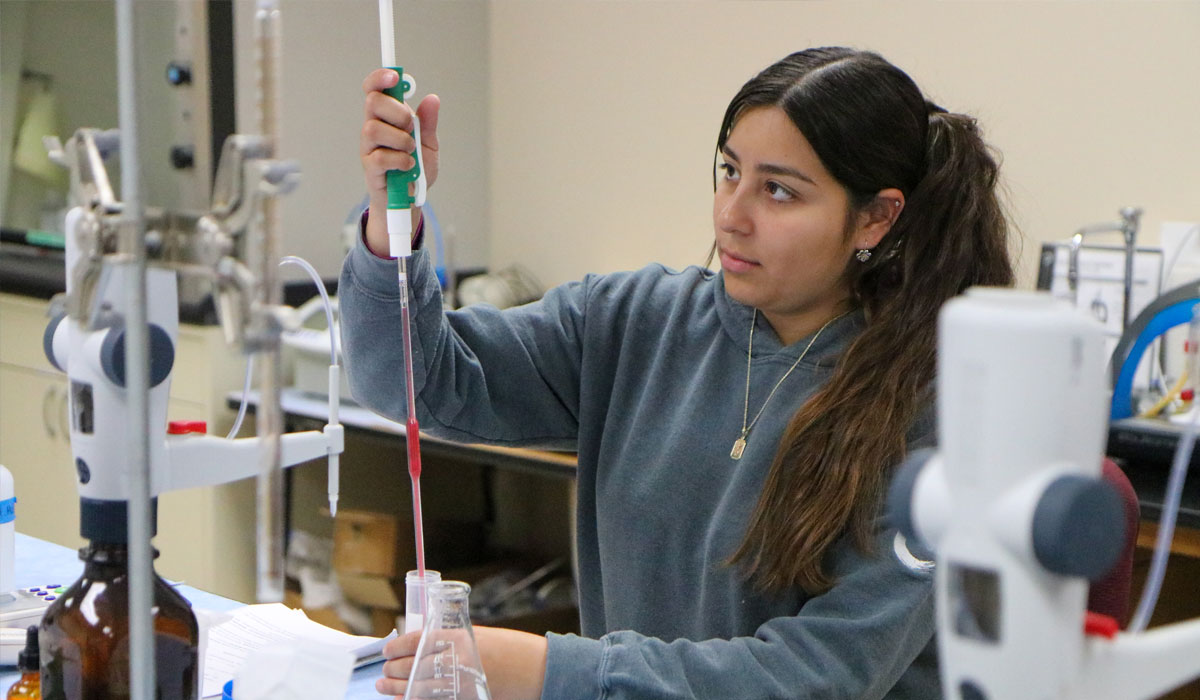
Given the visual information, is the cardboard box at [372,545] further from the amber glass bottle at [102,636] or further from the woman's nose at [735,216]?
the amber glass bottle at [102,636]

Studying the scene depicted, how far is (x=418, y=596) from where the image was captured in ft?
3.05

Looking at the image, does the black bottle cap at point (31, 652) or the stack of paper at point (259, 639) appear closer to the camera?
the black bottle cap at point (31, 652)

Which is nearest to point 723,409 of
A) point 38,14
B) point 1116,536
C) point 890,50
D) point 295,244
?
point 1116,536

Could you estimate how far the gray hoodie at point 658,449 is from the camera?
1.13 metres

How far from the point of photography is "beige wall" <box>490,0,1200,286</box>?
2.40 m

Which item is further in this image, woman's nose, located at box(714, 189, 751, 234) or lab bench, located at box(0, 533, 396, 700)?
woman's nose, located at box(714, 189, 751, 234)

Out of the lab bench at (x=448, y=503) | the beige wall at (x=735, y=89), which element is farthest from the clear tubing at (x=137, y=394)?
the beige wall at (x=735, y=89)

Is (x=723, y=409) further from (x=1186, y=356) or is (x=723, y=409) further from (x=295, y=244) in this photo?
(x=295, y=244)

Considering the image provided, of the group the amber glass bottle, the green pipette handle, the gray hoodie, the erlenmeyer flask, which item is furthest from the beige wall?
the amber glass bottle

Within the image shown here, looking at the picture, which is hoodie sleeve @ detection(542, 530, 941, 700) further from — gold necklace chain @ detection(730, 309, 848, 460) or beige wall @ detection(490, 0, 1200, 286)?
beige wall @ detection(490, 0, 1200, 286)

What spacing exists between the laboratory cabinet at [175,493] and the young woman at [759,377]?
1218 millimetres

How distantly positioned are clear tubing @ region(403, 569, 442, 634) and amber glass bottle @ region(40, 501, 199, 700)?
0.16 metres

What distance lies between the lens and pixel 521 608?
2973 mm

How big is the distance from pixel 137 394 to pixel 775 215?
2.74 feet
